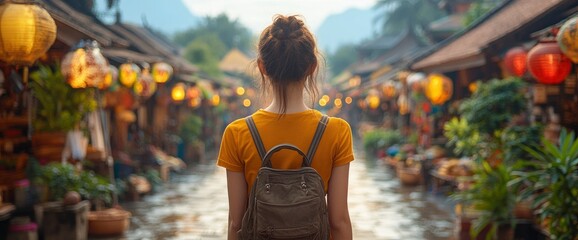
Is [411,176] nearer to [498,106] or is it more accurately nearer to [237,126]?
[498,106]

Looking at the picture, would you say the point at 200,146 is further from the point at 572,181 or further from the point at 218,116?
the point at 572,181

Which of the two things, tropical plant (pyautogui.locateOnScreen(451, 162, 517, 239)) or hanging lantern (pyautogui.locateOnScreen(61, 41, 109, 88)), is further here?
hanging lantern (pyautogui.locateOnScreen(61, 41, 109, 88))

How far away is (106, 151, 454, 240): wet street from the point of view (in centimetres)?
1068

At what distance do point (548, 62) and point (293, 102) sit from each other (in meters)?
5.05

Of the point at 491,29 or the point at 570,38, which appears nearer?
the point at 570,38

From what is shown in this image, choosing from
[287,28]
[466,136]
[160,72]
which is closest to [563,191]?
[287,28]

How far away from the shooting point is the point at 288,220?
2863 mm

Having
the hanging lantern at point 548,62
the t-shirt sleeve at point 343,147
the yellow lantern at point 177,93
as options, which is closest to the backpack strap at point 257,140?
the t-shirt sleeve at point 343,147

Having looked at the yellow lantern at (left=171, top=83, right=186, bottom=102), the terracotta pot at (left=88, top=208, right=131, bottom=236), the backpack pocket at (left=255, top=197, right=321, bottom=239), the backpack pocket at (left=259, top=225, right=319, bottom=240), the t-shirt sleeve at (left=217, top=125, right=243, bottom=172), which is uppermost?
the yellow lantern at (left=171, top=83, right=186, bottom=102)

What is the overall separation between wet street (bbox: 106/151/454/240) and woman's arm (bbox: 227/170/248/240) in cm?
718

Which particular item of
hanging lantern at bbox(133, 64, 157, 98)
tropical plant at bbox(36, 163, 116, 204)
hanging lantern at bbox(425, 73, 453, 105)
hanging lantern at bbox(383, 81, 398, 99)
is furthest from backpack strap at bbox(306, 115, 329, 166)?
hanging lantern at bbox(383, 81, 398, 99)

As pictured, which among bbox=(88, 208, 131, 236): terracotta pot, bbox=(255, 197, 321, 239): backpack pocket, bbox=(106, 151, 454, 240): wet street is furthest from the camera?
bbox=(106, 151, 454, 240): wet street

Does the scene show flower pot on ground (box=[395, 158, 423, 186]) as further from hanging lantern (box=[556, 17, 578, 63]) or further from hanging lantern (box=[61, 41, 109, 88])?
hanging lantern (box=[556, 17, 578, 63])

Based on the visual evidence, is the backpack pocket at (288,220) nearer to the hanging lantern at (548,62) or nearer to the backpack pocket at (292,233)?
the backpack pocket at (292,233)
